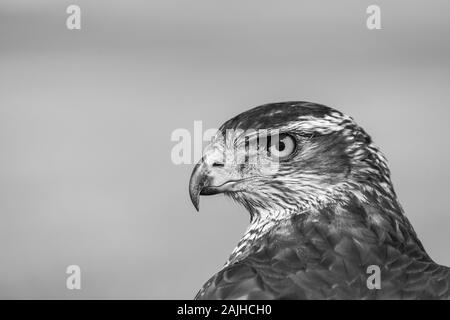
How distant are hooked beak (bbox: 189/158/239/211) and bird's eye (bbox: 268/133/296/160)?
0.28 metres

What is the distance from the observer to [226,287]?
4.05 meters

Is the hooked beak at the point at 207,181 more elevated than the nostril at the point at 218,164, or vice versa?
the nostril at the point at 218,164

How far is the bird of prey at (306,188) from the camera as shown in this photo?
4.42 meters

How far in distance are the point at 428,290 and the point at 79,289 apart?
18.8 feet

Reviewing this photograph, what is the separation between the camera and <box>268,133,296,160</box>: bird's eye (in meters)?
4.74

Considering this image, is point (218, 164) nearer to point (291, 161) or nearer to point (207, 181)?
point (207, 181)

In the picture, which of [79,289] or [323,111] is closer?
[323,111]

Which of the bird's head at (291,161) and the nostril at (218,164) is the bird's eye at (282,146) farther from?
the nostril at (218,164)

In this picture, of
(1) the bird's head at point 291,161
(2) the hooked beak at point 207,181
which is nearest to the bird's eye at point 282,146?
(1) the bird's head at point 291,161

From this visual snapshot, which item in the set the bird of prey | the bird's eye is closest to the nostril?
the bird of prey

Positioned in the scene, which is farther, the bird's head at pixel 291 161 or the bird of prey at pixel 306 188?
the bird's head at pixel 291 161
